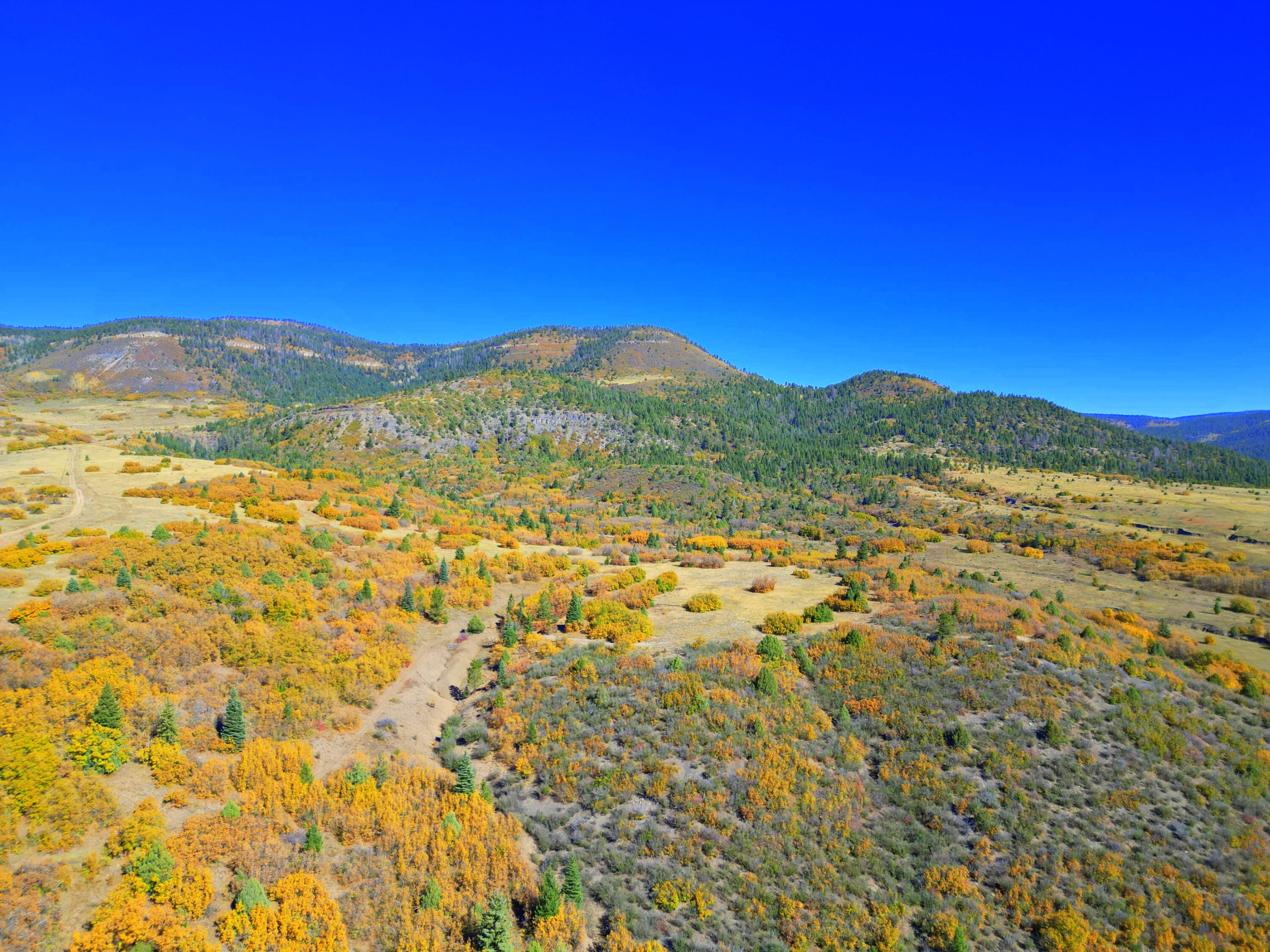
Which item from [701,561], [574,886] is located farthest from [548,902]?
[701,561]

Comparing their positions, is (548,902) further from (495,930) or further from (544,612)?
(544,612)

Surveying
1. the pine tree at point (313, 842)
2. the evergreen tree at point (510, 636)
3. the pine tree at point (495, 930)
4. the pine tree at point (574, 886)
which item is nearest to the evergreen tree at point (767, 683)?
the pine tree at point (574, 886)

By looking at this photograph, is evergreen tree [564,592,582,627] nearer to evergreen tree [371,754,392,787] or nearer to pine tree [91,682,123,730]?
evergreen tree [371,754,392,787]

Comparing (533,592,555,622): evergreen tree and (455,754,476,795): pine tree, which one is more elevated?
(533,592,555,622): evergreen tree

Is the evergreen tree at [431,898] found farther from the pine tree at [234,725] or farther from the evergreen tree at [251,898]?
the pine tree at [234,725]

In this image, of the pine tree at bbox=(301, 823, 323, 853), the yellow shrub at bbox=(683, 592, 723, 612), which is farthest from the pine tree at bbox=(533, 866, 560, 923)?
the yellow shrub at bbox=(683, 592, 723, 612)
